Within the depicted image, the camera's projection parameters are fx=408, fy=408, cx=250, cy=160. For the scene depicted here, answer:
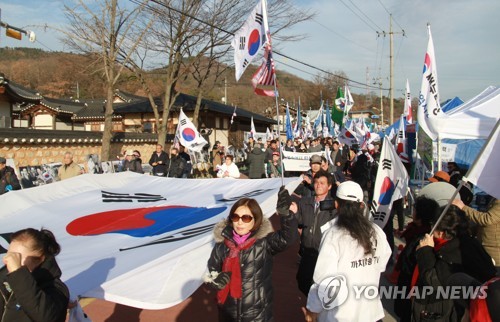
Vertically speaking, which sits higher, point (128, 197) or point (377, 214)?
point (128, 197)

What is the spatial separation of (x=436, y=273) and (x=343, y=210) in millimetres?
740

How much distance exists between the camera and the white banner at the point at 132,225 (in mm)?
3039

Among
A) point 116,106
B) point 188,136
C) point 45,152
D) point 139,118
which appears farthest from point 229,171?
point 116,106

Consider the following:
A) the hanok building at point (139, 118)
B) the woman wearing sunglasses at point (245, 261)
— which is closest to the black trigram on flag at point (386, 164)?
the woman wearing sunglasses at point (245, 261)

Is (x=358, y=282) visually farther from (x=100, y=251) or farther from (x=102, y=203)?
(x=102, y=203)

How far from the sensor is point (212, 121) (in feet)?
95.4

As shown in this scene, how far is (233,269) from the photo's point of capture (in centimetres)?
284

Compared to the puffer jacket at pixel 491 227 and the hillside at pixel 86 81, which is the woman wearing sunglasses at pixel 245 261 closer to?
the puffer jacket at pixel 491 227

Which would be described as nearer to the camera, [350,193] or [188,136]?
[350,193]

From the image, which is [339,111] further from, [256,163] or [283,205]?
[283,205]

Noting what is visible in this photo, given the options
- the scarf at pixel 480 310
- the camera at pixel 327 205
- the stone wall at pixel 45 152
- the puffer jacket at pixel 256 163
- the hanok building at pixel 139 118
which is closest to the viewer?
the scarf at pixel 480 310

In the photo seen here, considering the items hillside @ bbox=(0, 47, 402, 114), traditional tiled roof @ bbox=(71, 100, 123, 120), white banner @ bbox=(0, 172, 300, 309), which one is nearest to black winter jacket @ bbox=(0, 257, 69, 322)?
white banner @ bbox=(0, 172, 300, 309)

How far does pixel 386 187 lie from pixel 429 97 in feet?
12.1

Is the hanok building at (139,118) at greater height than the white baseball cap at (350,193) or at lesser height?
greater
